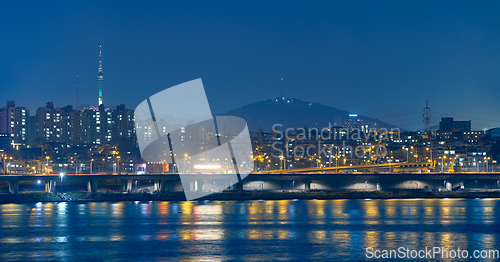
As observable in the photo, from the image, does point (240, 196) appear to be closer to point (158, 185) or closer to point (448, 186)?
point (158, 185)

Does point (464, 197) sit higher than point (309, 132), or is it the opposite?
point (309, 132)

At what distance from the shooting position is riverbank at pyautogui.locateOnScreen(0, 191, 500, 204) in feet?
221

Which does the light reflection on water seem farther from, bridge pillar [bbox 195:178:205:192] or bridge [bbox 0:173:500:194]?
bridge pillar [bbox 195:178:205:192]

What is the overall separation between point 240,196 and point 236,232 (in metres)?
34.6

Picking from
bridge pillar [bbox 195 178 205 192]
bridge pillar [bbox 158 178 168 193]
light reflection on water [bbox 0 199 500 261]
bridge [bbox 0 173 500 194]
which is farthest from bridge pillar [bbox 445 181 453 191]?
bridge pillar [bbox 158 178 168 193]

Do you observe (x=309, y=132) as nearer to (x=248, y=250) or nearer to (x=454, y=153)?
(x=454, y=153)

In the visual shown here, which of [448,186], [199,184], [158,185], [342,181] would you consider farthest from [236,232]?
[448,186]

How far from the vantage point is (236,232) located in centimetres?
3609

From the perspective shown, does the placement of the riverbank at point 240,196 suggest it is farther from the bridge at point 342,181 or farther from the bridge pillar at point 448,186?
the bridge at point 342,181

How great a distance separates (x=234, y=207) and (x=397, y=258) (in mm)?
30241

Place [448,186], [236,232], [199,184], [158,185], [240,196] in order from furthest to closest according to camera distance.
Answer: [199,184] → [158,185] → [448,186] → [240,196] → [236,232]

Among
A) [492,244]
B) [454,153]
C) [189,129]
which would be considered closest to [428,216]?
[492,244]

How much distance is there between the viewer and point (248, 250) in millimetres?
29203

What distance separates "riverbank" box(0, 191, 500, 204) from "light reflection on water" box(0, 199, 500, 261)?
15385mm
